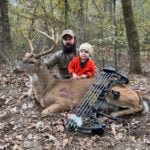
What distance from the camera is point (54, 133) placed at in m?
5.90

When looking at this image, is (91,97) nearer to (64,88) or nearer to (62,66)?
(64,88)

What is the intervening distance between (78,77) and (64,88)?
0.47 meters

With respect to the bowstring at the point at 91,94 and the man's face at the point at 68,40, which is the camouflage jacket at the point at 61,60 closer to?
the man's face at the point at 68,40

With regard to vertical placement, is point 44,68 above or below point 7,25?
below

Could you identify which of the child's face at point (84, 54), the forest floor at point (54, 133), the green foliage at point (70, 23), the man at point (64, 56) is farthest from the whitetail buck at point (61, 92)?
the green foliage at point (70, 23)

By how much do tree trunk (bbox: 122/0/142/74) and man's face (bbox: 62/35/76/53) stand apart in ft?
7.76

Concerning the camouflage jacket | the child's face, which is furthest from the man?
the child's face

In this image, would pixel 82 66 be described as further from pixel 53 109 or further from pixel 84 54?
pixel 53 109

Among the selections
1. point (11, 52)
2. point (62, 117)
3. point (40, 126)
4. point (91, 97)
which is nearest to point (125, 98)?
point (91, 97)

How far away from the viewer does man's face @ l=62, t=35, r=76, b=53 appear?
838cm

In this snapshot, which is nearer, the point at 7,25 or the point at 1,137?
the point at 1,137

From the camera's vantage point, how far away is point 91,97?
6570 mm

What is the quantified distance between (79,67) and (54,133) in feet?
7.35

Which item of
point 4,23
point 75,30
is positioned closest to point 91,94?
point 75,30
